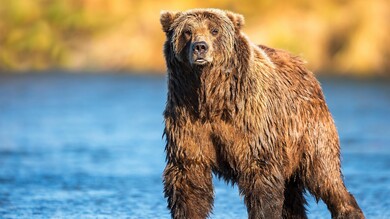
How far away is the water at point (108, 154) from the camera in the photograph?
11562 mm

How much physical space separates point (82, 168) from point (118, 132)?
21.9 feet

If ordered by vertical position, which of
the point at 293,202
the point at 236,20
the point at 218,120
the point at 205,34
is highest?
the point at 236,20

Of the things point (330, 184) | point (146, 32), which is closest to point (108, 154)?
point (330, 184)

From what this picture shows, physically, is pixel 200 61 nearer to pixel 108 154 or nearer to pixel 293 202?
pixel 293 202

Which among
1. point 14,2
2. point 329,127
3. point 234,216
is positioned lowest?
point 234,216

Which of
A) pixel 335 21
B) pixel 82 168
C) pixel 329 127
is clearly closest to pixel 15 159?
pixel 82 168

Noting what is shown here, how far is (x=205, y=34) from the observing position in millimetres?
8312

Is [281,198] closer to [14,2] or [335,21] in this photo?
[335,21]

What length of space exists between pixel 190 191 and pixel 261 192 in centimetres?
55

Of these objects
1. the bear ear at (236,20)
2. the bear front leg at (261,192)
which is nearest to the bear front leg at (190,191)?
the bear front leg at (261,192)

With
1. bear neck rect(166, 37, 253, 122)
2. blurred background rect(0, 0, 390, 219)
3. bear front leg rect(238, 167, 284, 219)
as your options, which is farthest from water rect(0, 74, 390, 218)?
bear neck rect(166, 37, 253, 122)

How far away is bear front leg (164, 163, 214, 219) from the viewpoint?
8477mm

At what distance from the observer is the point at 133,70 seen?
51.2 metres

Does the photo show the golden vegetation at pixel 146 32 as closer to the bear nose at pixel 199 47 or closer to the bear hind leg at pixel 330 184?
the bear hind leg at pixel 330 184
